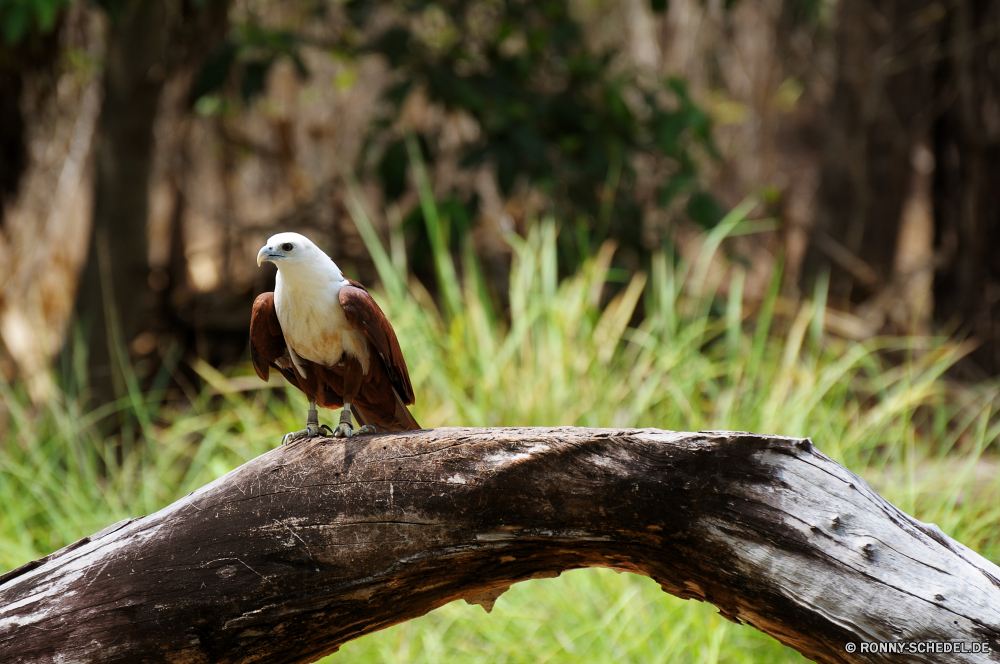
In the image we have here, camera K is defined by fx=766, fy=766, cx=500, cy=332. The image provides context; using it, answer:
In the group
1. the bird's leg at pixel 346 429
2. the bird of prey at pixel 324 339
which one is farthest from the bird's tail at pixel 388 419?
the bird's leg at pixel 346 429

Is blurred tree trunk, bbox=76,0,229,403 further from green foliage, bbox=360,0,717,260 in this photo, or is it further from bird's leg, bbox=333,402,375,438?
bird's leg, bbox=333,402,375,438

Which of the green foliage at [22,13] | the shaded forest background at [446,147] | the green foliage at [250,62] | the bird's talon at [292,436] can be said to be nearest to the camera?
the bird's talon at [292,436]

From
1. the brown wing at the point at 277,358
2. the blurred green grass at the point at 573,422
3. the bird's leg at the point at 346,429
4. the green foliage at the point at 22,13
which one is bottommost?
the blurred green grass at the point at 573,422

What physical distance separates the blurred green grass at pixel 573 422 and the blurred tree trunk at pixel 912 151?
1420 millimetres

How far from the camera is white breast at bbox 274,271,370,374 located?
62.3 inches

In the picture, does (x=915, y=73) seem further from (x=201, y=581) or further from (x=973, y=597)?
(x=201, y=581)

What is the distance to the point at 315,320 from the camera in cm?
159

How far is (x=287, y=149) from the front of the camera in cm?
651

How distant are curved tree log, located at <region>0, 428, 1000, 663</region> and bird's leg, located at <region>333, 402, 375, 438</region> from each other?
0.12ft

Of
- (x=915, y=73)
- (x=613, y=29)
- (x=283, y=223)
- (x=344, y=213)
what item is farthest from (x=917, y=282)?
(x=283, y=223)

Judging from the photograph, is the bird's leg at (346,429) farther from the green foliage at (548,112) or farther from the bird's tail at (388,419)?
the green foliage at (548,112)

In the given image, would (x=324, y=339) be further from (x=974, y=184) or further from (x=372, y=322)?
(x=974, y=184)

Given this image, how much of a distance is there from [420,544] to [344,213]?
441 centimetres

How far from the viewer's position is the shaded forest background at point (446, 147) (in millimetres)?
3982
